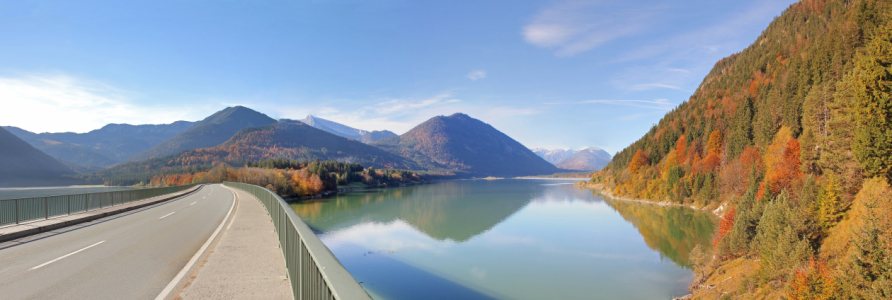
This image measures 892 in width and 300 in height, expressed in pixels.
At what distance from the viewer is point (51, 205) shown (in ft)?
60.0

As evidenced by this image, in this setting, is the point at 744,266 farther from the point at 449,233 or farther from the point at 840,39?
the point at 840,39

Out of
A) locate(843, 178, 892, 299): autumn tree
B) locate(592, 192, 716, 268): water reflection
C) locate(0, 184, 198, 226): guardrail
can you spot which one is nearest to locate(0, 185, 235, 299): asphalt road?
locate(0, 184, 198, 226): guardrail

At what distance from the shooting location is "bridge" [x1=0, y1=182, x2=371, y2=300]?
473 centimetres

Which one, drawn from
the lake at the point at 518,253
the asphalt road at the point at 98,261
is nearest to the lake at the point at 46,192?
the lake at the point at 518,253

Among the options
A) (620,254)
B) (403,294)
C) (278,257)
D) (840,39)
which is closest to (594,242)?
(620,254)

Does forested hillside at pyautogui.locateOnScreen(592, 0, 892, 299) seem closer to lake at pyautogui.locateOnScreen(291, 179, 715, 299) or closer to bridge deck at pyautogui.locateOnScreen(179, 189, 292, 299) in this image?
lake at pyautogui.locateOnScreen(291, 179, 715, 299)

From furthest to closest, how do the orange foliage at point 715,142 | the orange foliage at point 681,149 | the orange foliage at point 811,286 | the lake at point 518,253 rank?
1. the orange foliage at point 681,149
2. the orange foliage at point 715,142
3. the lake at point 518,253
4. the orange foliage at point 811,286

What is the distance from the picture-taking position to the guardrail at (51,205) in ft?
48.6

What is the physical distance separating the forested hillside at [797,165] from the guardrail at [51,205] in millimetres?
29615

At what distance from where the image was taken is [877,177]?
20781 mm

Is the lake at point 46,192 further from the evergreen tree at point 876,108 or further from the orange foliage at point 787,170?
the orange foliage at point 787,170

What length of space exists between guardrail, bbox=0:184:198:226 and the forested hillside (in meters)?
29.6

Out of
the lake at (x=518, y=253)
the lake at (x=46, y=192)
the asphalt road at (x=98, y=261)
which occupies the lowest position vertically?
the lake at (x=518, y=253)

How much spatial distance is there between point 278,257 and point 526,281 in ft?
52.3
